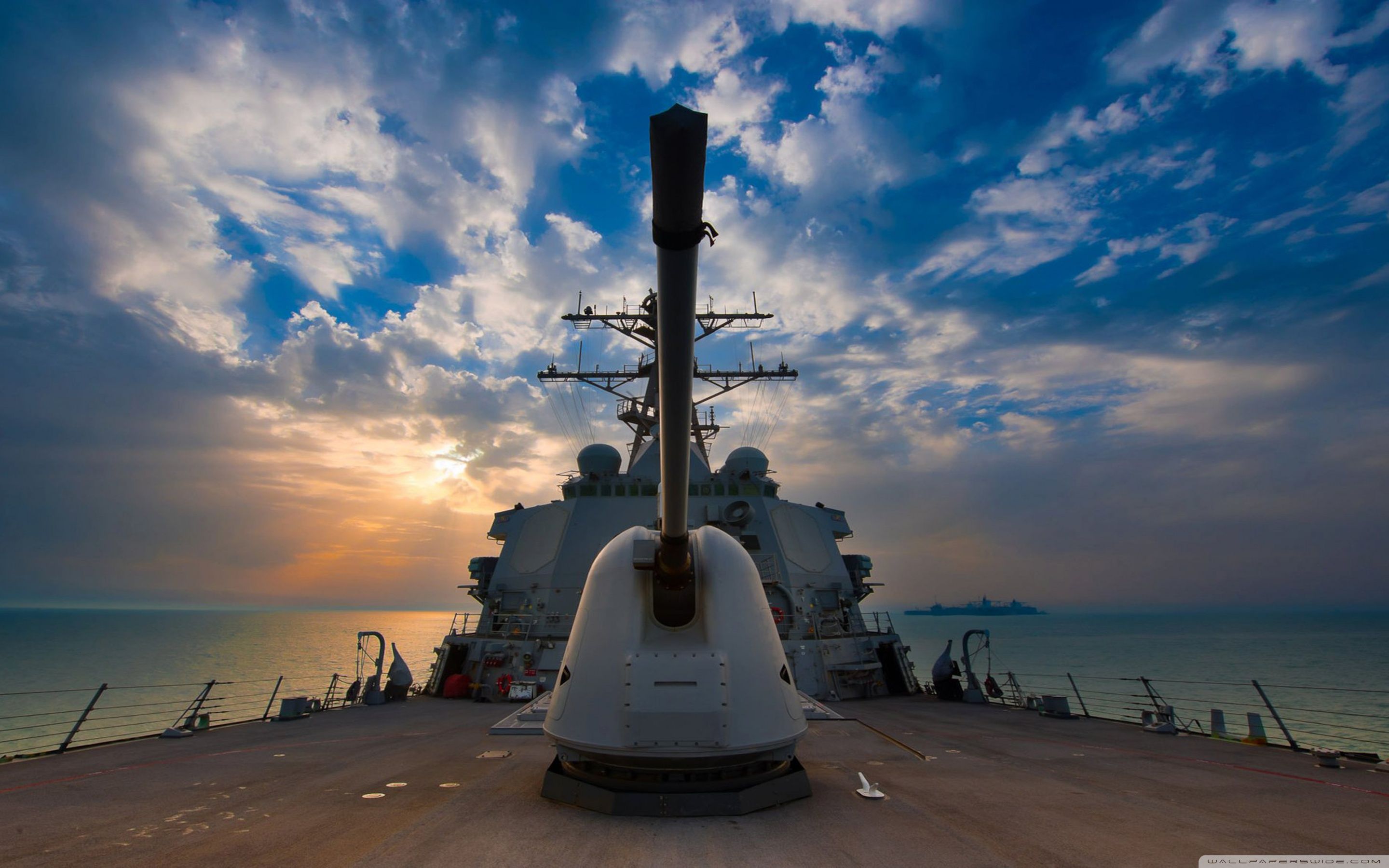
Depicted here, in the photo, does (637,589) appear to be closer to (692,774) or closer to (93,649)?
(692,774)

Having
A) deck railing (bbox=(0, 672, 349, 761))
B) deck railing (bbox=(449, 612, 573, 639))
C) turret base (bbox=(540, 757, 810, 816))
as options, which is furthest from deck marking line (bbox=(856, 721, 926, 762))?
deck railing (bbox=(0, 672, 349, 761))

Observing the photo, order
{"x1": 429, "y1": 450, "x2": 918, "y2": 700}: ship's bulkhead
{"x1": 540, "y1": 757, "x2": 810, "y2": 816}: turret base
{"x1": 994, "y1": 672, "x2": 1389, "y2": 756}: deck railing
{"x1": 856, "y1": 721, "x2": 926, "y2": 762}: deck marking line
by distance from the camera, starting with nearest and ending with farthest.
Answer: {"x1": 540, "y1": 757, "x2": 810, "y2": 816}: turret base, {"x1": 856, "y1": 721, "x2": 926, "y2": 762}: deck marking line, {"x1": 429, "y1": 450, "x2": 918, "y2": 700}: ship's bulkhead, {"x1": 994, "y1": 672, "x2": 1389, "y2": 756}: deck railing

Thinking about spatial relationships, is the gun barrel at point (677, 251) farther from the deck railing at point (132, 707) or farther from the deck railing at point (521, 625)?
the deck railing at point (132, 707)

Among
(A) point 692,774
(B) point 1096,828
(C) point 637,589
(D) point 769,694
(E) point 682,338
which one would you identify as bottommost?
(B) point 1096,828

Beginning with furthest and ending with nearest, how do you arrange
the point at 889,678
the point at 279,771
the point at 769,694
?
the point at 889,678 → the point at 279,771 → the point at 769,694

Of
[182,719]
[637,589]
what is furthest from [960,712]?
[182,719]

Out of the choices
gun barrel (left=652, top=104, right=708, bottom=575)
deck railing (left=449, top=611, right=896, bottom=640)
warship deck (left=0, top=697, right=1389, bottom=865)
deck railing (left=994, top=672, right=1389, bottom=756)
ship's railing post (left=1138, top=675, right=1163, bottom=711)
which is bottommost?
deck railing (left=994, top=672, right=1389, bottom=756)

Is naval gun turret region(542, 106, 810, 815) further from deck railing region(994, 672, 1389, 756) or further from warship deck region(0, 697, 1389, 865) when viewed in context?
deck railing region(994, 672, 1389, 756)

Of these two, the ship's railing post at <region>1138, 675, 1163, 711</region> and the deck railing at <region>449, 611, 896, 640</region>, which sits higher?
the deck railing at <region>449, 611, 896, 640</region>

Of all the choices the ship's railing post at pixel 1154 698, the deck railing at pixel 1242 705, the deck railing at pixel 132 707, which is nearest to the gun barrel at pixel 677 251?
the ship's railing post at pixel 1154 698

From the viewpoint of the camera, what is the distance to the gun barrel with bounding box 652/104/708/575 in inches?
82.4

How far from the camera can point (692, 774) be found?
15.4 feet

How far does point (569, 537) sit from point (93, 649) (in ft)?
262

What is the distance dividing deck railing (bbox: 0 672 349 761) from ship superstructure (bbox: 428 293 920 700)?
348 cm
